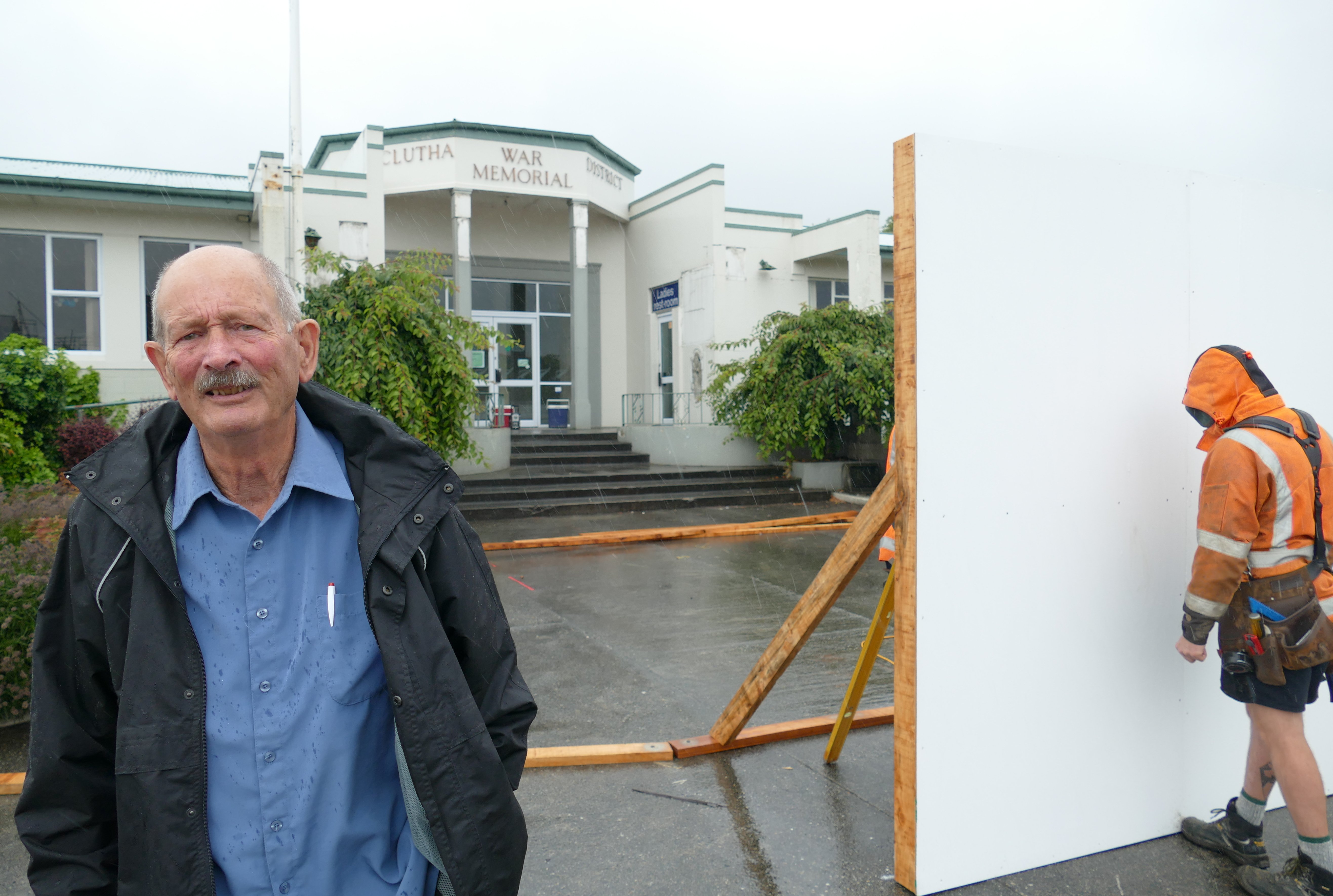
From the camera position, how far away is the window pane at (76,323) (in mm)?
13883

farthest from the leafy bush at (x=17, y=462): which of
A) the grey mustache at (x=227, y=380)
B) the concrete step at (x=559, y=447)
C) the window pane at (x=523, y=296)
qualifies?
the window pane at (x=523, y=296)

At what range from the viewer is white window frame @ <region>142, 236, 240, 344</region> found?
14047 millimetres

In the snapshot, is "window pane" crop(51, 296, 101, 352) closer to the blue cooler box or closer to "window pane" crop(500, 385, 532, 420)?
"window pane" crop(500, 385, 532, 420)

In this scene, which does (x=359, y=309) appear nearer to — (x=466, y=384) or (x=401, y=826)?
(x=466, y=384)

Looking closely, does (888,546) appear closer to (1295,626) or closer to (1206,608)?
(1206,608)

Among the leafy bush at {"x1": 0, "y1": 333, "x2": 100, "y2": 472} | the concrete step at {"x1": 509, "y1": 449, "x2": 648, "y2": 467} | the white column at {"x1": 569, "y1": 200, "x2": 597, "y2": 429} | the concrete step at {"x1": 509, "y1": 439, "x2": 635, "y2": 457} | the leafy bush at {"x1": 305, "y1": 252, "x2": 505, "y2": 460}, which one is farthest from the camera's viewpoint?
the white column at {"x1": 569, "y1": 200, "x2": 597, "y2": 429}

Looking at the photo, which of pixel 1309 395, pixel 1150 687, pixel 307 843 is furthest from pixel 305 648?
pixel 1309 395

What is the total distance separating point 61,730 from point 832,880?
7.67 feet

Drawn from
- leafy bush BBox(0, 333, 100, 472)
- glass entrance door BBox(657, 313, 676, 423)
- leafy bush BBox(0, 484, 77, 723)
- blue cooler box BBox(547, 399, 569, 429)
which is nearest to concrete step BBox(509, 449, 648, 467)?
glass entrance door BBox(657, 313, 676, 423)

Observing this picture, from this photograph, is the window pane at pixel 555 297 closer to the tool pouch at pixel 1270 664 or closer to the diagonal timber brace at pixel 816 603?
the diagonal timber brace at pixel 816 603

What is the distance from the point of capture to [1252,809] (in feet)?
9.86

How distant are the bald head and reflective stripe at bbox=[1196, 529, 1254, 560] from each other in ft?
9.16

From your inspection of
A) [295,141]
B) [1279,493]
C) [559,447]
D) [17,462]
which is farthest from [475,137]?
[1279,493]

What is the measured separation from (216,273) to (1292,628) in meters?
3.22
